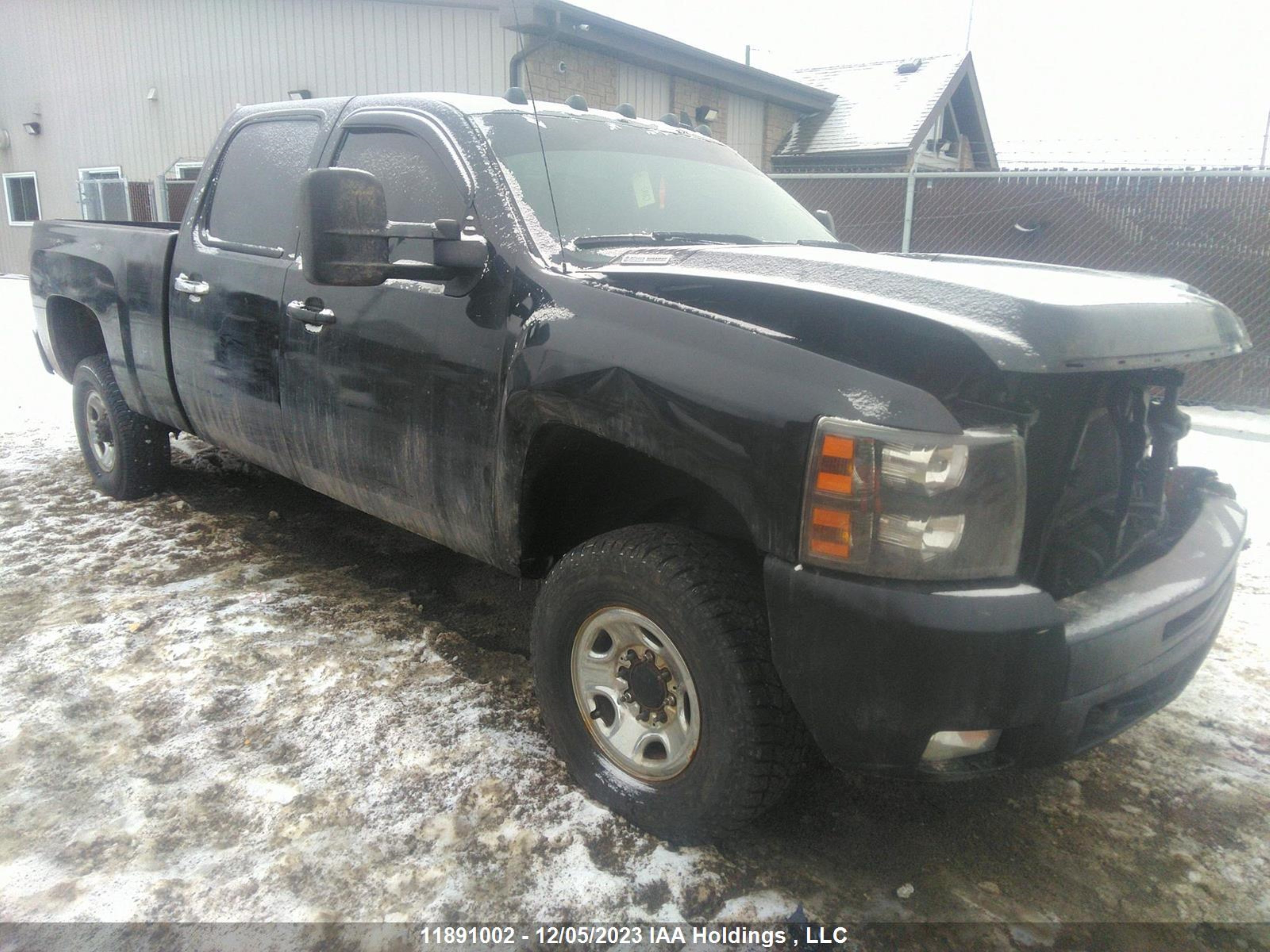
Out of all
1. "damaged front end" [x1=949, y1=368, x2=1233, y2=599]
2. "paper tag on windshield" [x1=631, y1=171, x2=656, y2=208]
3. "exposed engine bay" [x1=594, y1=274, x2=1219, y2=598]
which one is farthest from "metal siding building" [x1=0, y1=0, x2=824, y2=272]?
"damaged front end" [x1=949, y1=368, x2=1233, y2=599]

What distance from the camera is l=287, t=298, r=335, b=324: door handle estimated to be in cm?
308

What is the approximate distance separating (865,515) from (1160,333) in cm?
83

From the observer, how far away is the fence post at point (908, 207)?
30.7 ft

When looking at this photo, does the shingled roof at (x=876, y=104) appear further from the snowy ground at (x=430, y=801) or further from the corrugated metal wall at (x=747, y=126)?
the snowy ground at (x=430, y=801)

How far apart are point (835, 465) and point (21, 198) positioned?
2241cm

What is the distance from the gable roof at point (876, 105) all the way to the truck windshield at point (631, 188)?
15.1 metres

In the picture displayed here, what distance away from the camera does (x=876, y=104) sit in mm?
19000

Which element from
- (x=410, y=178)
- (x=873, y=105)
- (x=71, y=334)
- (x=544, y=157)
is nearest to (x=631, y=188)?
(x=544, y=157)

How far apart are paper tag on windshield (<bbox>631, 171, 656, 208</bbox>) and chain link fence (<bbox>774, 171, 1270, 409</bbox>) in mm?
5081

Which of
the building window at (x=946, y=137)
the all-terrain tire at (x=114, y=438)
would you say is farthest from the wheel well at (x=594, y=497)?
the building window at (x=946, y=137)

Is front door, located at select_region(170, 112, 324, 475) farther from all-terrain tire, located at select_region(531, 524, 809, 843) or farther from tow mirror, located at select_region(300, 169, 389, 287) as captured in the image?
all-terrain tire, located at select_region(531, 524, 809, 843)

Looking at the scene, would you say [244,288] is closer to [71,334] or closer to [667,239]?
[667,239]

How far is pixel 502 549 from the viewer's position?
261cm

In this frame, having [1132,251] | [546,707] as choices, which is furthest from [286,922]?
[1132,251]
